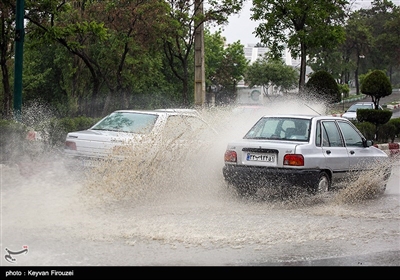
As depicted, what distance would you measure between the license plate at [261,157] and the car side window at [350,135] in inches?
70.8

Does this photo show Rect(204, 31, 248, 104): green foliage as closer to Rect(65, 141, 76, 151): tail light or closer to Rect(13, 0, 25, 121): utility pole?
Rect(13, 0, 25, 121): utility pole

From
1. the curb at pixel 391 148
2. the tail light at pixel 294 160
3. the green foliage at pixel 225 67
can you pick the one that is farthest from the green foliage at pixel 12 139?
the green foliage at pixel 225 67

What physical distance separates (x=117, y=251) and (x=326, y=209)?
12.9ft

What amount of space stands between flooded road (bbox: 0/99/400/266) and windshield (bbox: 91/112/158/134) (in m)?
0.88

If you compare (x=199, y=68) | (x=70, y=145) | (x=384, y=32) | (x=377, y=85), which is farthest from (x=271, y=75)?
(x=70, y=145)

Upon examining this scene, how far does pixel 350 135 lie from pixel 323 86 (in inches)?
571

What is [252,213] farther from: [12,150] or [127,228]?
[12,150]

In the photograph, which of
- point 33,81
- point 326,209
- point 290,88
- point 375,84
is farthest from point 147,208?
point 290,88

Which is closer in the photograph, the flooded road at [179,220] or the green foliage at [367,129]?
the flooded road at [179,220]

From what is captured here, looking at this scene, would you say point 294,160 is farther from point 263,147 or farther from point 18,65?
point 18,65

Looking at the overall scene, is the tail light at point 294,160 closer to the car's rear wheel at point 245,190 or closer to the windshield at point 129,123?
the car's rear wheel at point 245,190

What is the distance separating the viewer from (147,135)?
10406 mm

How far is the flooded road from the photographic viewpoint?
6.32m

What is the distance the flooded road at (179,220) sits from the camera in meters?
6.32
